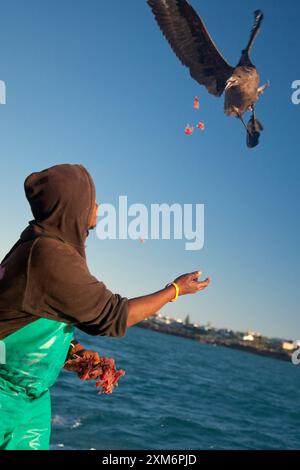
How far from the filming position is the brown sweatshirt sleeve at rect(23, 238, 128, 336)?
7.07 feet

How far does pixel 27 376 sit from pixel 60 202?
0.86 meters

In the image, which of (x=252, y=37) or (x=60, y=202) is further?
(x=252, y=37)

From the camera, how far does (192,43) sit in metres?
11.6

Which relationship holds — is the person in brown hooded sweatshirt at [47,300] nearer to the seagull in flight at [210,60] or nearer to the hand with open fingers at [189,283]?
the hand with open fingers at [189,283]

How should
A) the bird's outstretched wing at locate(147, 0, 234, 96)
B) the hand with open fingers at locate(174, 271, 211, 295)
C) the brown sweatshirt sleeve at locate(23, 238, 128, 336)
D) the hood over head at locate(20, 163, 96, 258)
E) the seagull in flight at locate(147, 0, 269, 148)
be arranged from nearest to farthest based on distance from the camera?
the brown sweatshirt sleeve at locate(23, 238, 128, 336) < the hood over head at locate(20, 163, 96, 258) < the hand with open fingers at locate(174, 271, 211, 295) < the seagull in flight at locate(147, 0, 269, 148) < the bird's outstretched wing at locate(147, 0, 234, 96)

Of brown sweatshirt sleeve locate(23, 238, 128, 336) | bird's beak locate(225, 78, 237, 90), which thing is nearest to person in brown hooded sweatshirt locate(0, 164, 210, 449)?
brown sweatshirt sleeve locate(23, 238, 128, 336)

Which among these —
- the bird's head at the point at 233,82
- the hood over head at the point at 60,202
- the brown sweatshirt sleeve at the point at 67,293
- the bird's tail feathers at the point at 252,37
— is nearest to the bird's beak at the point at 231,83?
the bird's head at the point at 233,82

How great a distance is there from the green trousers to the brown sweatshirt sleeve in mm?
166

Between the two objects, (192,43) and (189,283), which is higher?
(192,43)

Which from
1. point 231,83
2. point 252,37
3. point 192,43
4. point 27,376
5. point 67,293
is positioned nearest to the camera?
point 67,293

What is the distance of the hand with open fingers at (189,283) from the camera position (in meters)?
2.53

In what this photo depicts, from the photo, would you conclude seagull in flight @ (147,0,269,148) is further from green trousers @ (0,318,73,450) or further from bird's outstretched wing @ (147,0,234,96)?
green trousers @ (0,318,73,450)

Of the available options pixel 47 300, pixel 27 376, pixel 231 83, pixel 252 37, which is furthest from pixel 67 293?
pixel 252 37

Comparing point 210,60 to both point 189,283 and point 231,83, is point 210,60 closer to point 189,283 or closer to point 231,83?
point 231,83
